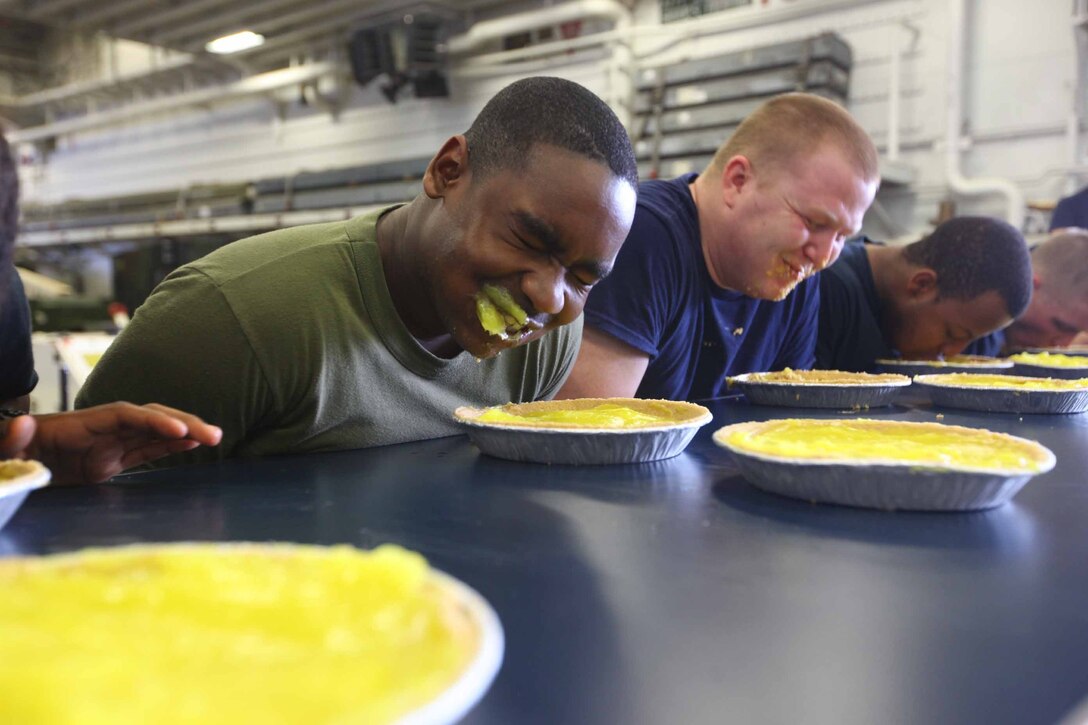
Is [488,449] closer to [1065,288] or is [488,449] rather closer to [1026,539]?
[1026,539]

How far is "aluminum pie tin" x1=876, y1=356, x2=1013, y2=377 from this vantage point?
250cm

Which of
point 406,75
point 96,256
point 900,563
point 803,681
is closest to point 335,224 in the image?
point 900,563

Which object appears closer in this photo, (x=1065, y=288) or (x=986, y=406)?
(x=986, y=406)

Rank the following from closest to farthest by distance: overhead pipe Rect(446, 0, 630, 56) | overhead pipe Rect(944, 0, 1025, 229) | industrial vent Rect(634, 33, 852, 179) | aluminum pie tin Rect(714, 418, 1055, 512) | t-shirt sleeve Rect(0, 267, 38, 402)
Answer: aluminum pie tin Rect(714, 418, 1055, 512) → t-shirt sleeve Rect(0, 267, 38, 402) → overhead pipe Rect(944, 0, 1025, 229) → industrial vent Rect(634, 33, 852, 179) → overhead pipe Rect(446, 0, 630, 56)

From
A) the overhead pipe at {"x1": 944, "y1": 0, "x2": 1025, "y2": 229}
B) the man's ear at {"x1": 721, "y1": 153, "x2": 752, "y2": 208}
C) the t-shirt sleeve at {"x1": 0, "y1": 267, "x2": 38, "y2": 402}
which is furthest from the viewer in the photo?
the overhead pipe at {"x1": 944, "y1": 0, "x2": 1025, "y2": 229}

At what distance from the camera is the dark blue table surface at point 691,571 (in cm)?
52

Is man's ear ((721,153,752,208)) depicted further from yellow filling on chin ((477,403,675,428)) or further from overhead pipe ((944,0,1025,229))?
overhead pipe ((944,0,1025,229))

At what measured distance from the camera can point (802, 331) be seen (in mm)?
2639

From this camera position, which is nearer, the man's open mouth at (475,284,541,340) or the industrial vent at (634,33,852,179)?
the man's open mouth at (475,284,541,340)

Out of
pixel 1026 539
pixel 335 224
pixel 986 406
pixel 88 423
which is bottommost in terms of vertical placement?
pixel 986 406

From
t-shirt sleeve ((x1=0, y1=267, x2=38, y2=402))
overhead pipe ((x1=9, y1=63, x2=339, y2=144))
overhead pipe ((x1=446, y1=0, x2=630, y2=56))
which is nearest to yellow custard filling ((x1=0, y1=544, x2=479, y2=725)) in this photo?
t-shirt sleeve ((x1=0, y1=267, x2=38, y2=402))

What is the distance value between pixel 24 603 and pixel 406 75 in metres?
7.06

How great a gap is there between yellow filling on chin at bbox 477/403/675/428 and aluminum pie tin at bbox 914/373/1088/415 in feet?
3.01

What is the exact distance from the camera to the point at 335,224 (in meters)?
1.56
